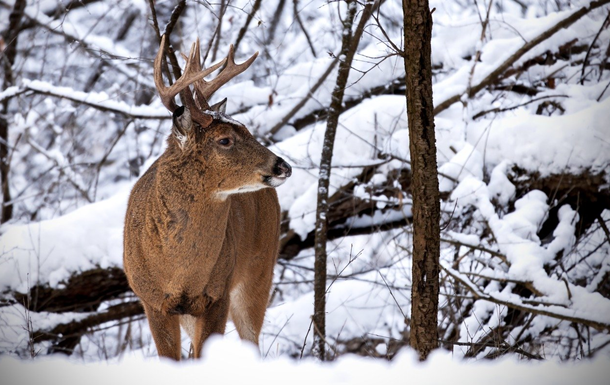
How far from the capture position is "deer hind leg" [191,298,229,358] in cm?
386

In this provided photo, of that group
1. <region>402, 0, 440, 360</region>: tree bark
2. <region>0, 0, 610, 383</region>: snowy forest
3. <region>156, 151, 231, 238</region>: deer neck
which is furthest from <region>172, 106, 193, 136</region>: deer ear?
<region>402, 0, 440, 360</region>: tree bark

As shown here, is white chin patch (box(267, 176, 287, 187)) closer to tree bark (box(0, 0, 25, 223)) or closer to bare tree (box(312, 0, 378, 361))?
bare tree (box(312, 0, 378, 361))

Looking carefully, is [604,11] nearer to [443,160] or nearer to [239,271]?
[443,160]

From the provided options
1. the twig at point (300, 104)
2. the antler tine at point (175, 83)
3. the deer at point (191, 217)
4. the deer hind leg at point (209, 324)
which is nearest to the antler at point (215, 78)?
the deer at point (191, 217)

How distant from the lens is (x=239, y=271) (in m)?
4.48

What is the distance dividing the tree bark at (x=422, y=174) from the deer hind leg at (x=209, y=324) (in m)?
1.26

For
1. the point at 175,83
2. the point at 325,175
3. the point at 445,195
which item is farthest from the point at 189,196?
the point at 445,195

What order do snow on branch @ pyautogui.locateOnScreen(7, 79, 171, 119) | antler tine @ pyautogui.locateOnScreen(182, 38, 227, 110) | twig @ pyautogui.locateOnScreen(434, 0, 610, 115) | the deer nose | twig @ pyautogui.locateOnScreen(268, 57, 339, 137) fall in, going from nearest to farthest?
1. the deer nose
2. antler tine @ pyautogui.locateOnScreen(182, 38, 227, 110)
3. twig @ pyautogui.locateOnScreen(434, 0, 610, 115)
4. snow on branch @ pyautogui.locateOnScreen(7, 79, 171, 119)
5. twig @ pyautogui.locateOnScreen(268, 57, 339, 137)

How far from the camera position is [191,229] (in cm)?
385

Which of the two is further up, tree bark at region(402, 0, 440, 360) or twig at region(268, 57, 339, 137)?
twig at region(268, 57, 339, 137)

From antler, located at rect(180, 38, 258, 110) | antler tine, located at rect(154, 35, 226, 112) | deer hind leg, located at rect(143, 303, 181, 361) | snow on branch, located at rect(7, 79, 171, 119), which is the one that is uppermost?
snow on branch, located at rect(7, 79, 171, 119)

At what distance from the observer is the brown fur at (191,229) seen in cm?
382

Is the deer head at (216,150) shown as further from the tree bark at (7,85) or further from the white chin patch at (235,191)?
the tree bark at (7,85)

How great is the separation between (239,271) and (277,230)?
0.75 m
